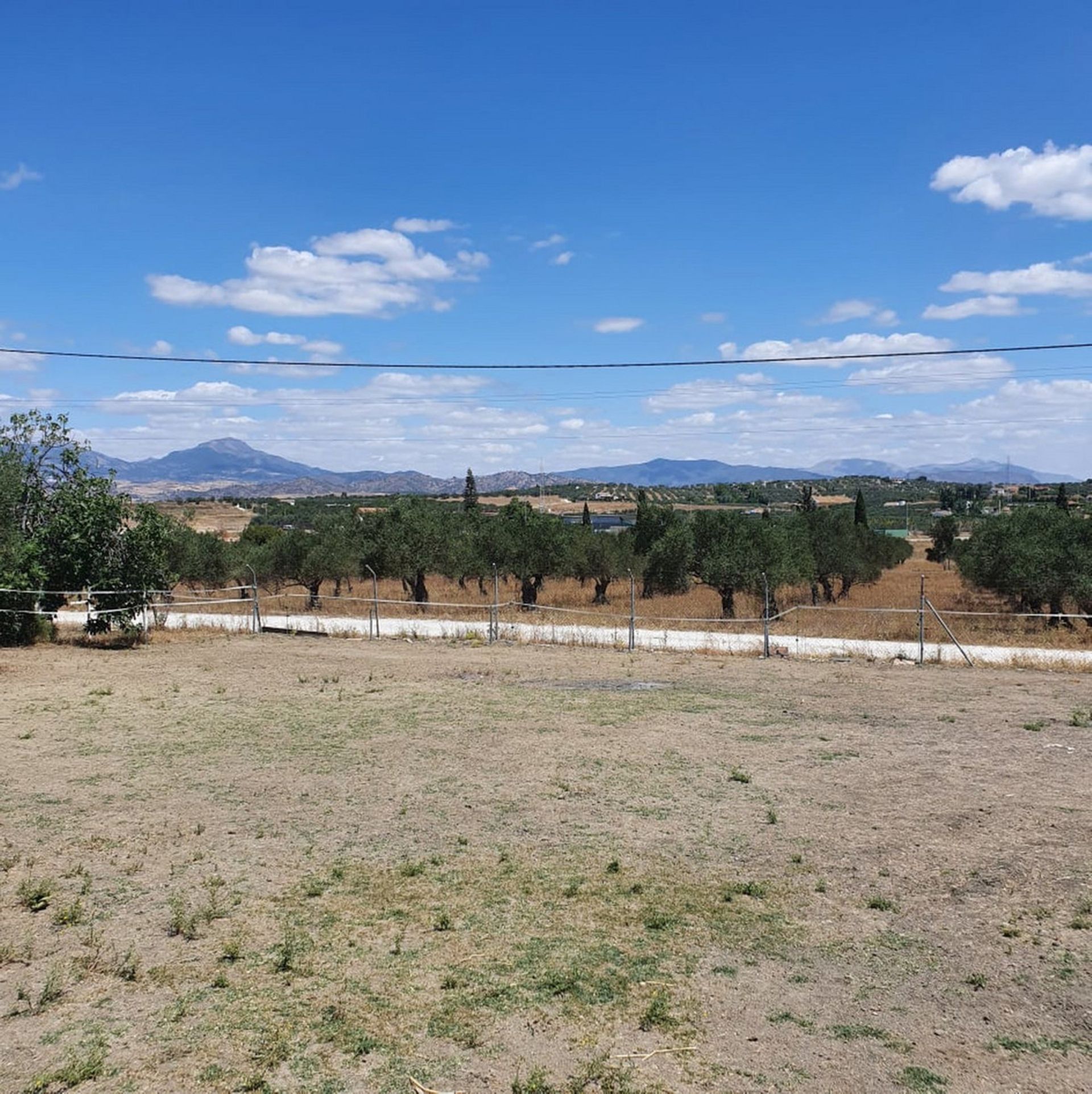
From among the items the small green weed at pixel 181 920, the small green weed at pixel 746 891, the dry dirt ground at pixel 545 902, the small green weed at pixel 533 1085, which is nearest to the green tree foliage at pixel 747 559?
the dry dirt ground at pixel 545 902

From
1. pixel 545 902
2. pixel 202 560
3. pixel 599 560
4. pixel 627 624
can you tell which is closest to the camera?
pixel 545 902

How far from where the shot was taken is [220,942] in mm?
6820

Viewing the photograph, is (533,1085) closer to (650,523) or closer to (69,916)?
(69,916)

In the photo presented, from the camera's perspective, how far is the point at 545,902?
25.2 feet

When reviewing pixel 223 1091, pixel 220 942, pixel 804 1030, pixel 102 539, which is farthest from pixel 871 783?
pixel 102 539

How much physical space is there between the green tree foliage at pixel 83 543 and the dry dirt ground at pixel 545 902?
907cm

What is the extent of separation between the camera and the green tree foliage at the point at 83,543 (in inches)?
923

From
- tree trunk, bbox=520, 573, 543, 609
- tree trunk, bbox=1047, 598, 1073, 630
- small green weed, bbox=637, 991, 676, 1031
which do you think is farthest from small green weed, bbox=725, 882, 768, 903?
tree trunk, bbox=520, 573, 543, 609

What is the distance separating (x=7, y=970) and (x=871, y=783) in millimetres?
9375

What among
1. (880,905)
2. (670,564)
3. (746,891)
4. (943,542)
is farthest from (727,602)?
(943,542)

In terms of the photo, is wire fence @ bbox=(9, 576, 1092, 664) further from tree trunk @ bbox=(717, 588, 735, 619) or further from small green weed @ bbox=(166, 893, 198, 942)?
small green weed @ bbox=(166, 893, 198, 942)

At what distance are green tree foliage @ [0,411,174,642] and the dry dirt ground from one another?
9.07m

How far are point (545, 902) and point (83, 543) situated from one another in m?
20.5

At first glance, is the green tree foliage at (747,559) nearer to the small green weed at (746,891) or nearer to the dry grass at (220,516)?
the small green weed at (746,891)
